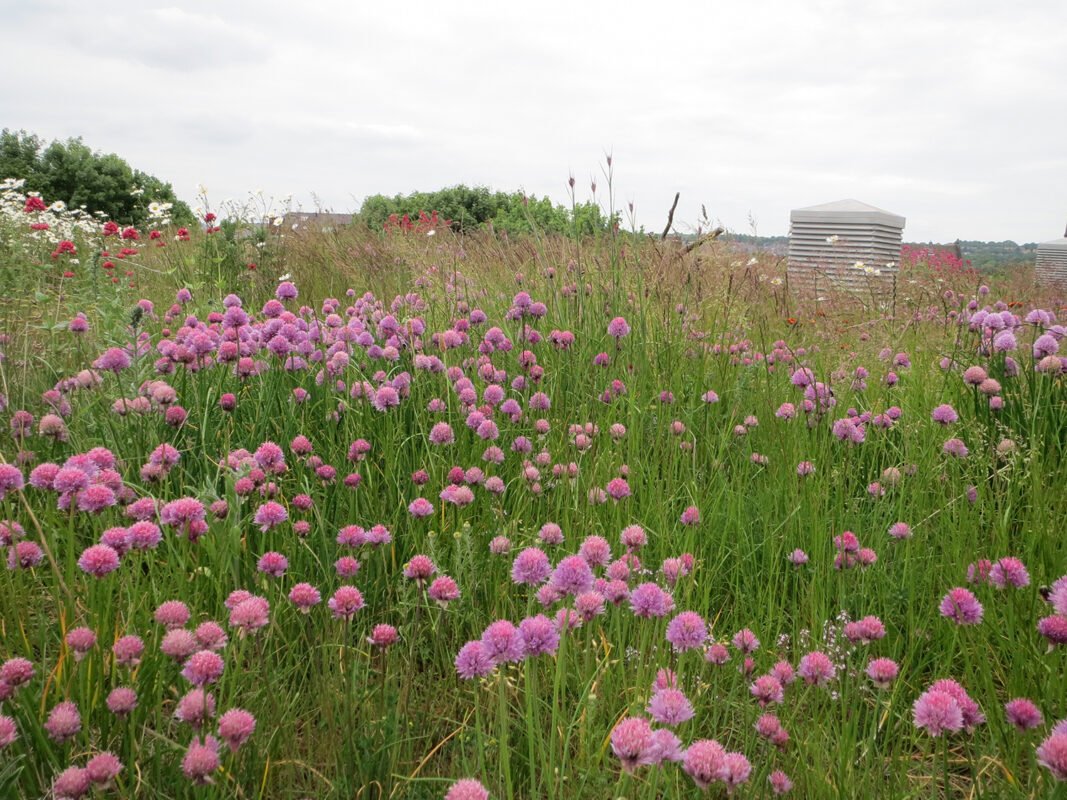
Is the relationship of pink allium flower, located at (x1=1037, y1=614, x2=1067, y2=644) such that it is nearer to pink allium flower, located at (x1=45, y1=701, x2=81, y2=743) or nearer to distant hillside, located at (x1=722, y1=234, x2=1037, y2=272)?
pink allium flower, located at (x1=45, y1=701, x2=81, y2=743)

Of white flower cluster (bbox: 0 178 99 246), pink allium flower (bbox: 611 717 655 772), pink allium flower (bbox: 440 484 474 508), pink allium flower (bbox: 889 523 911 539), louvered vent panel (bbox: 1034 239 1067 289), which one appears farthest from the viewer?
louvered vent panel (bbox: 1034 239 1067 289)

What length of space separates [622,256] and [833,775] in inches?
141

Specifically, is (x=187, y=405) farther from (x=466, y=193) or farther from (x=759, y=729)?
(x=466, y=193)

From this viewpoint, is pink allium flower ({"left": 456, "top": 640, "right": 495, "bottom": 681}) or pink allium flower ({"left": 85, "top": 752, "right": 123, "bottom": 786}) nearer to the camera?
pink allium flower ({"left": 85, "top": 752, "right": 123, "bottom": 786})

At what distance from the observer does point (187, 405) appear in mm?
2770

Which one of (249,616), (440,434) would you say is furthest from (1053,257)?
(249,616)

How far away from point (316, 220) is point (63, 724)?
1040 centimetres

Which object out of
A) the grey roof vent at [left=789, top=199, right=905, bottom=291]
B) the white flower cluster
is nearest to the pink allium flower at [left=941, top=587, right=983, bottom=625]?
the white flower cluster

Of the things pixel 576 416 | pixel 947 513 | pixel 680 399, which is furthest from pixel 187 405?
pixel 947 513

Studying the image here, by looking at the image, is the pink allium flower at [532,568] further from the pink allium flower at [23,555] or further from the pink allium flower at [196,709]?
the pink allium flower at [23,555]

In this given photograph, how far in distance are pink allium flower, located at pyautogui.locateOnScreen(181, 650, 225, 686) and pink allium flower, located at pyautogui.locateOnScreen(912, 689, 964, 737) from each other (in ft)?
3.70

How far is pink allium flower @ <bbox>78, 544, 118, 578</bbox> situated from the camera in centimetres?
136

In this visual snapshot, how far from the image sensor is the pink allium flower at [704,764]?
98 centimetres

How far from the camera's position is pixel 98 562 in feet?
4.47
